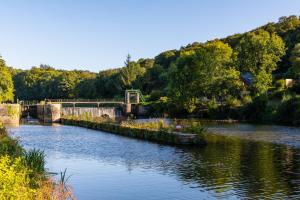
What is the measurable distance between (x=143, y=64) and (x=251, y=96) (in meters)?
99.1

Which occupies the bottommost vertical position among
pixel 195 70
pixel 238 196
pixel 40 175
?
pixel 238 196

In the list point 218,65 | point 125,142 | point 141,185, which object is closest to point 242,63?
point 218,65

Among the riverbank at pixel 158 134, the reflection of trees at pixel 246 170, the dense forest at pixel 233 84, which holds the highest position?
the dense forest at pixel 233 84

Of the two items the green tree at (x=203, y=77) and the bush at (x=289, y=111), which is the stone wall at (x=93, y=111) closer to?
the green tree at (x=203, y=77)

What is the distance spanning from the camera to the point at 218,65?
9462 cm

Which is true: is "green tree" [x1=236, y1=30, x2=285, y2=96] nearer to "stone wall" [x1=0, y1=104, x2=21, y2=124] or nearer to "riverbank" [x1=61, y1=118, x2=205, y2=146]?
"riverbank" [x1=61, y1=118, x2=205, y2=146]

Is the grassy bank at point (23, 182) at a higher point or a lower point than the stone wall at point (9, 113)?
lower

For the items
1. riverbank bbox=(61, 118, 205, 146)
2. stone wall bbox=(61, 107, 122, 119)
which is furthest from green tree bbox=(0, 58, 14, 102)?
riverbank bbox=(61, 118, 205, 146)

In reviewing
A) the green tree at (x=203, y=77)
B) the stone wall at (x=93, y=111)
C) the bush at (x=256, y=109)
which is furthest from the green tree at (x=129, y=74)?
the bush at (x=256, y=109)

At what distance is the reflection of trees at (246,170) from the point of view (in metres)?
24.5

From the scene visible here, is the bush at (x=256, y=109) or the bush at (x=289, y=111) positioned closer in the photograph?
the bush at (x=289, y=111)

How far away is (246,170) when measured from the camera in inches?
1190

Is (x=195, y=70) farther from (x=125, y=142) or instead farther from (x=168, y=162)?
(x=168, y=162)

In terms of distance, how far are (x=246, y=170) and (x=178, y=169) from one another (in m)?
4.52
